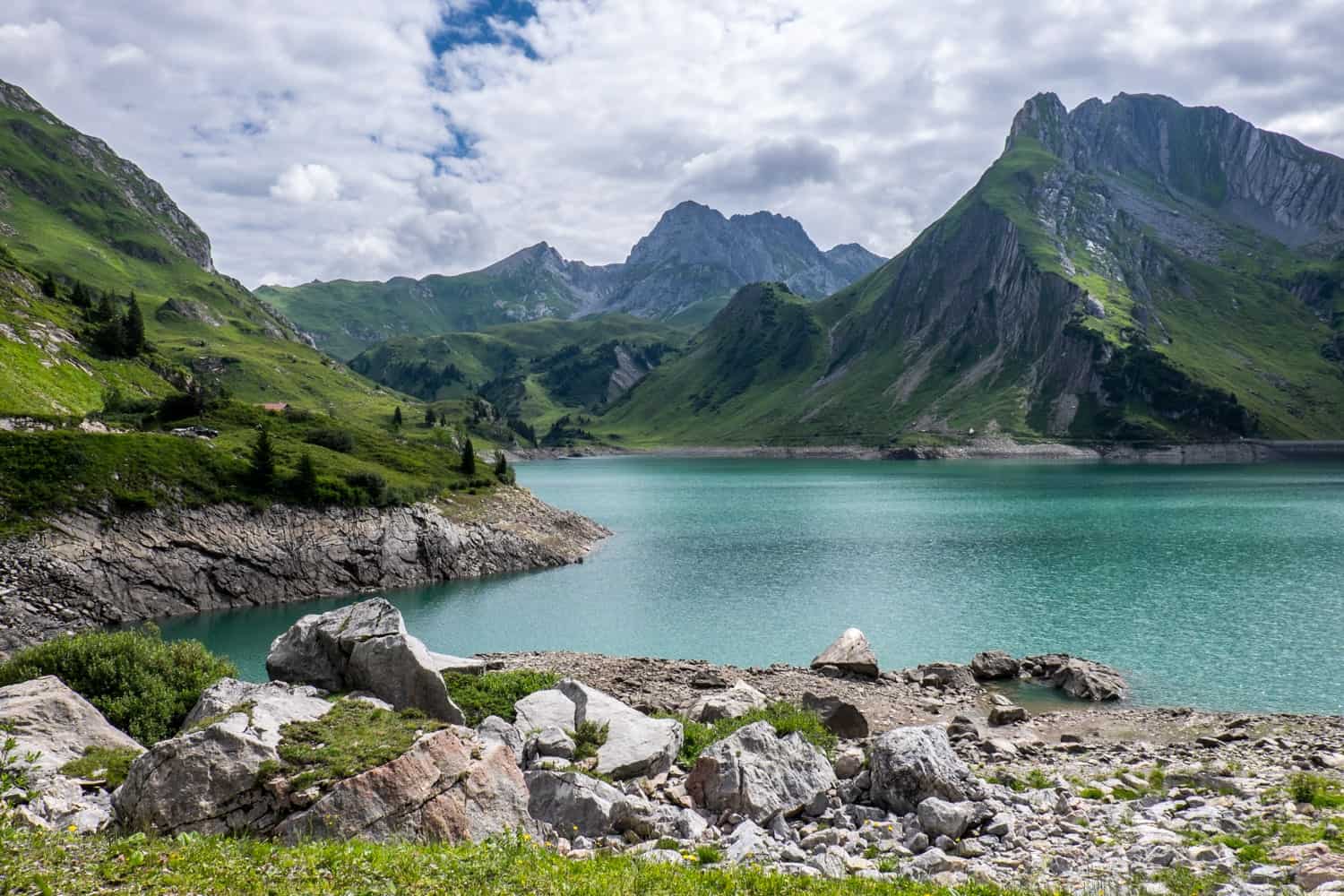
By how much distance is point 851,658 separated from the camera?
38.6 meters

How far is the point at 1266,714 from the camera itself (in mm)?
31750

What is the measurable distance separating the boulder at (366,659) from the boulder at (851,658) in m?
22.1

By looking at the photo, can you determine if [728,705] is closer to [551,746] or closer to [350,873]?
[551,746]

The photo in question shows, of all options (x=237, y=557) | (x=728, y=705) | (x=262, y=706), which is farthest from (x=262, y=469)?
(x=262, y=706)

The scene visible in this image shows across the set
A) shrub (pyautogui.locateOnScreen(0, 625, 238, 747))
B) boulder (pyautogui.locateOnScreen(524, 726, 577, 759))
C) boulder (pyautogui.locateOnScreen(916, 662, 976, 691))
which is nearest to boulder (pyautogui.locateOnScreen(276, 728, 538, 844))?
boulder (pyautogui.locateOnScreen(524, 726, 577, 759))

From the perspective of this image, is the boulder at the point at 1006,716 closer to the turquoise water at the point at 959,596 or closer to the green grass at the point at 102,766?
the turquoise water at the point at 959,596

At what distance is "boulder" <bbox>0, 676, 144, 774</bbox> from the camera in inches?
642

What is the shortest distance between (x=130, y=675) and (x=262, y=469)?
49.3 m

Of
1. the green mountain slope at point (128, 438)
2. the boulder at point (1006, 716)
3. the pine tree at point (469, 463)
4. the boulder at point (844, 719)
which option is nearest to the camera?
the boulder at point (844, 719)

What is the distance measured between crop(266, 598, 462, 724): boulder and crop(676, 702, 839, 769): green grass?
7.14m

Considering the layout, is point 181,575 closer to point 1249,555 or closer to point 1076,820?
point 1076,820

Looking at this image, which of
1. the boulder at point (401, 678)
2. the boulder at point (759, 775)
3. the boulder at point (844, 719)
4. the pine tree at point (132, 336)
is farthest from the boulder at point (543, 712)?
the pine tree at point (132, 336)

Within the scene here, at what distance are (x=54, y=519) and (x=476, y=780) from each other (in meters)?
53.4

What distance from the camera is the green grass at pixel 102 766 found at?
15.6 m
